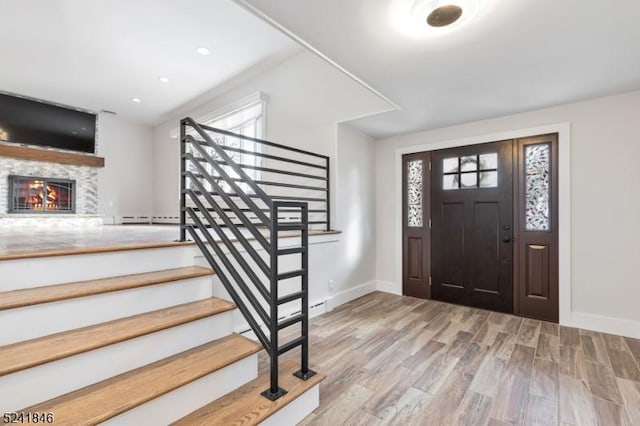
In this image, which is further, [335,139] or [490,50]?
[335,139]

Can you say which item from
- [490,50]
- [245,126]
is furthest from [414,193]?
[245,126]

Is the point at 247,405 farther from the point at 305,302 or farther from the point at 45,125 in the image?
the point at 45,125

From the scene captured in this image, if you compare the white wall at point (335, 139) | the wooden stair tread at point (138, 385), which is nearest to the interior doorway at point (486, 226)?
the white wall at point (335, 139)

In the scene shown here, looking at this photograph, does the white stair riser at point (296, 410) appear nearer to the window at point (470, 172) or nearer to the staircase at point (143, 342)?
the staircase at point (143, 342)

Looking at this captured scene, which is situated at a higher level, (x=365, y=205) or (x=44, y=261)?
(x=365, y=205)

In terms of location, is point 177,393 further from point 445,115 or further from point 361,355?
point 445,115

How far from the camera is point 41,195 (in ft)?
19.1

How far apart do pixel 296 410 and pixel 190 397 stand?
22.2 inches

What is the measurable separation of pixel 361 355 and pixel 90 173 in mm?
6921

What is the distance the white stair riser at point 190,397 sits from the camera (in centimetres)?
129

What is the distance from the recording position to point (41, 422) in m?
1.13

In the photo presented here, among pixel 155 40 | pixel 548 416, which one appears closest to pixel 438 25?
pixel 548 416

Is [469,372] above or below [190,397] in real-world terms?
below

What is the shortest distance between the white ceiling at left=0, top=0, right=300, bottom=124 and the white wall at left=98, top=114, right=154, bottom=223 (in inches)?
45.7
